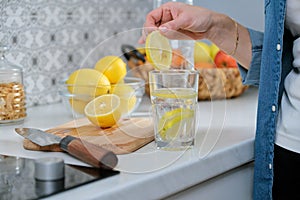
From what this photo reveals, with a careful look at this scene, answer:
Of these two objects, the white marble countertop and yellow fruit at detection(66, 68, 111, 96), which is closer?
the white marble countertop

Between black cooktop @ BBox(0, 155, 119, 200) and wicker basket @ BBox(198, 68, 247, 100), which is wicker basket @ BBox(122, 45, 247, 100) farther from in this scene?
black cooktop @ BBox(0, 155, 119, 200)

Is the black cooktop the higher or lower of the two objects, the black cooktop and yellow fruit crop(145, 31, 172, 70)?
the lower

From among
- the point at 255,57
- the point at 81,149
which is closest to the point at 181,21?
the point at 255,57

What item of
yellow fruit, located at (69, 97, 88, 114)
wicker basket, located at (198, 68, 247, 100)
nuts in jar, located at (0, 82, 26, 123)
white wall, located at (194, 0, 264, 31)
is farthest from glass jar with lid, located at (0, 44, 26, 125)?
white wall, located at (194, 0, 264, 31)

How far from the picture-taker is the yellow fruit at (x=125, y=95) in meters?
1.10

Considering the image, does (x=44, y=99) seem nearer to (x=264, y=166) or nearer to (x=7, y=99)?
(x=7, y=99)

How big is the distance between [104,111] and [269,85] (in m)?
0.32

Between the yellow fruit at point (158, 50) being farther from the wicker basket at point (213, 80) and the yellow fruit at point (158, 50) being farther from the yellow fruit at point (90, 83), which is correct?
the wicker basket at point (213, 80)

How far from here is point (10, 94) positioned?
3.67 ft

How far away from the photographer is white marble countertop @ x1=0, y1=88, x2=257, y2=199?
2.40 ft

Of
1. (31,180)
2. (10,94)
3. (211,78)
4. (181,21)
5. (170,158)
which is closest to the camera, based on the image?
(31,180)

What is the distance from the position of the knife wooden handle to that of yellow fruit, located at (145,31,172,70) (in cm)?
25

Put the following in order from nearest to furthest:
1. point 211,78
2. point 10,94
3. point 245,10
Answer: point 10,94 < point 211,78 < point 245,10

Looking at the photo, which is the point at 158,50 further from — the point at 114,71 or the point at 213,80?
the point at 213,80
